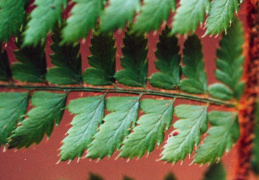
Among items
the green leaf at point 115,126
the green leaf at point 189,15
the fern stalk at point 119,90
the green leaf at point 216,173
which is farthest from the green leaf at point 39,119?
the green leaf at point 216,173

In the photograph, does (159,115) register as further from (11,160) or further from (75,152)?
(11,160)

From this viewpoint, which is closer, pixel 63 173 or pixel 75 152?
pixel 75 152

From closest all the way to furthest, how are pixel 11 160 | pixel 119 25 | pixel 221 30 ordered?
pixel 119 25 < pixel 221 30 < pixel 11 160

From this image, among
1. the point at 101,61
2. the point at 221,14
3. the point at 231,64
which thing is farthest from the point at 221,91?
the point at 101,61

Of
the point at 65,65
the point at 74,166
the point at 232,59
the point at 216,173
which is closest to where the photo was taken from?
the point at 216,173

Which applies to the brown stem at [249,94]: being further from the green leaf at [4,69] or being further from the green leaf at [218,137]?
the green leaf at [4,69]

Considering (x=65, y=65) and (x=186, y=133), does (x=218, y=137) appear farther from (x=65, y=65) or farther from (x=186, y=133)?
(x=65, y=65)

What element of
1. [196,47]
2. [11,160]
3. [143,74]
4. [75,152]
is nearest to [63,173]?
[11,160]
